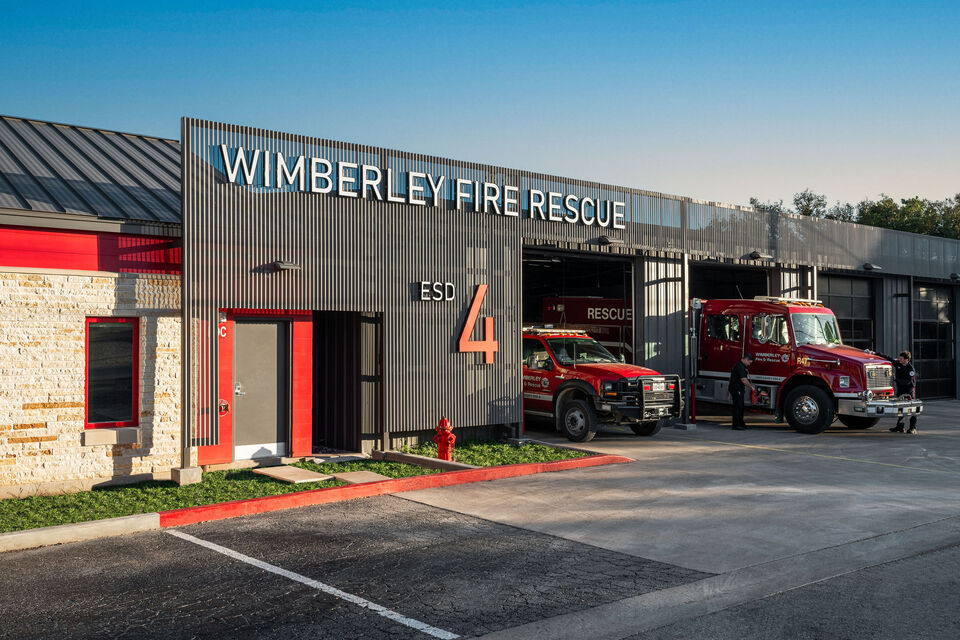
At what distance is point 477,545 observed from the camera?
9.04 m

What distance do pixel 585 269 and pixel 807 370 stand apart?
723 centimetres

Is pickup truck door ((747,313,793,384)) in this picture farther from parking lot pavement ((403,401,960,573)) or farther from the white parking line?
the white parking line

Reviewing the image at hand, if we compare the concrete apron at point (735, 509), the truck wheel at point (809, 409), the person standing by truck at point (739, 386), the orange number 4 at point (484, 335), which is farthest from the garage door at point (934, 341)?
the orange number 4 at point (484, 335)

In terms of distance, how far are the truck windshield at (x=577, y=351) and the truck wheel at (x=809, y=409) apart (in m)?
4.44

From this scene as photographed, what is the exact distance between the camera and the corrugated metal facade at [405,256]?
42.0 ft

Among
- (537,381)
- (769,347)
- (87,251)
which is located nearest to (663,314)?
(769,347)

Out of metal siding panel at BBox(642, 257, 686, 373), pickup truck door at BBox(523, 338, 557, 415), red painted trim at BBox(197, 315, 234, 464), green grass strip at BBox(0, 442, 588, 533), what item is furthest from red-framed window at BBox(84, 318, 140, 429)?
metal siding panel at BBox(642, 257, 686, 373)

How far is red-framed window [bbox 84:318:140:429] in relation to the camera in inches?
473

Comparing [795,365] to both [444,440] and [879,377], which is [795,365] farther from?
[444,440]

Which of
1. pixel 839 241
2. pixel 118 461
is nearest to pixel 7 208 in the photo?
pixel 118 461

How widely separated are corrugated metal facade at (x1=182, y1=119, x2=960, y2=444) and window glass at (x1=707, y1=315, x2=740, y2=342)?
1002mm

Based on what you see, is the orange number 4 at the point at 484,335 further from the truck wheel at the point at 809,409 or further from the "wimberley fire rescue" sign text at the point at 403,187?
the truck wheel at the point at 809,409

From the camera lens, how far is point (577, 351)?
59.7ft

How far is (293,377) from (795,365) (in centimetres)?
1135
